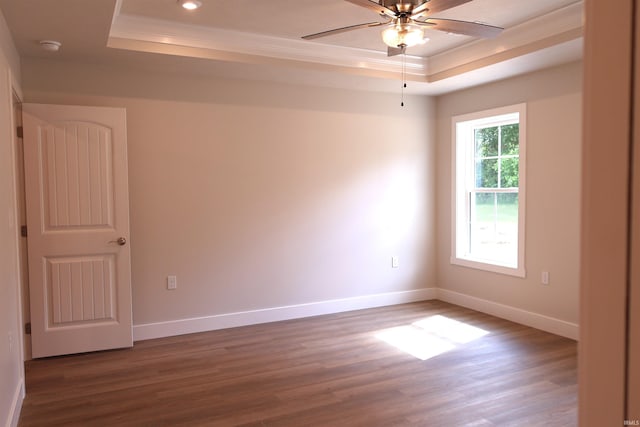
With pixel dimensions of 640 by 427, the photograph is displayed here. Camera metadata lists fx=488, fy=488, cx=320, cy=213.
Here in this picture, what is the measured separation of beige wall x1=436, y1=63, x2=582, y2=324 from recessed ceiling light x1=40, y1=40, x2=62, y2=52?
412 cm

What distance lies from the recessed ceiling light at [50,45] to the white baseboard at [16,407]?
94.9 inches

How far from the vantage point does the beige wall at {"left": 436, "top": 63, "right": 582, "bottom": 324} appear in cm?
443

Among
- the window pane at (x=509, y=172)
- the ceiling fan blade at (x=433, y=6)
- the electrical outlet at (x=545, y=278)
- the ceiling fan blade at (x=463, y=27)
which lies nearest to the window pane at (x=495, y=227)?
the window pane at (x=509, y=172)

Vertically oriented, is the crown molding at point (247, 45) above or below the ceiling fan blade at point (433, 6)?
above

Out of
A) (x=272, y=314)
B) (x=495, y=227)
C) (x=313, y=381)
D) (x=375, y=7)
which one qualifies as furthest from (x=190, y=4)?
Answer: (x=495, y=227)

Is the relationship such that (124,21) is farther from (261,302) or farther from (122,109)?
(261,302)

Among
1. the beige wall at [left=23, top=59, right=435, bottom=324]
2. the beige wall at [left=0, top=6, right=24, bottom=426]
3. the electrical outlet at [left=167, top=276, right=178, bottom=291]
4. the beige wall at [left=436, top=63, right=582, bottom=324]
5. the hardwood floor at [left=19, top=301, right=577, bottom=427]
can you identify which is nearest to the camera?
the beige wall at [left=0, top=6, right=24, bottom=426]

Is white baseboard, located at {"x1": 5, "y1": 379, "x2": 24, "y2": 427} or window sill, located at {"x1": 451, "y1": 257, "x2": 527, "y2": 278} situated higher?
window sill, located at {"x1": 451, "y1": 257, "x2": 527, "y2": 278}

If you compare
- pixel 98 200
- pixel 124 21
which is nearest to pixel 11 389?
pixel 98 200

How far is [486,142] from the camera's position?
552cm

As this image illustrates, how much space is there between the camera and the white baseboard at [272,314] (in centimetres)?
464

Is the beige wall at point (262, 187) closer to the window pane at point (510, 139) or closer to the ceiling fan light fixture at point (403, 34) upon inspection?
the window pane at point (510, 139)

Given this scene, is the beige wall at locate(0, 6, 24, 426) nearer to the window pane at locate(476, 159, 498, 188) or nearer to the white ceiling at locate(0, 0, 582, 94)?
the white ceiling at locate(0, 0, 582, 94)

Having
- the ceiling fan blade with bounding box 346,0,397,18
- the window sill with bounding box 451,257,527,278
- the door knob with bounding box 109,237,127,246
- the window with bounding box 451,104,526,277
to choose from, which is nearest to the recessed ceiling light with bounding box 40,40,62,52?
the door knob with bounding box 109,237,127,246
